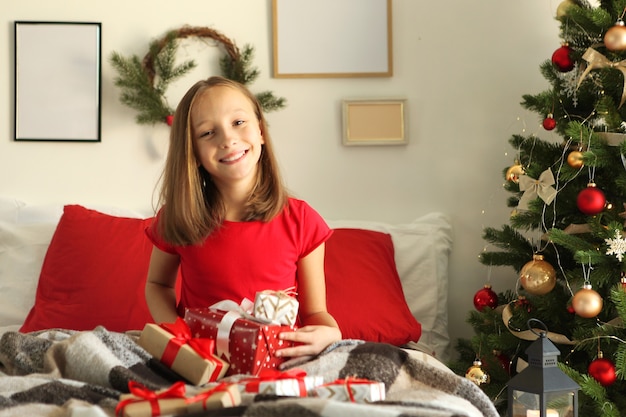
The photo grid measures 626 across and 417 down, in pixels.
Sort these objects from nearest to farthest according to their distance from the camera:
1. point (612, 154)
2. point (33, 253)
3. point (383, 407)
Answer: point (383, 407)
point (612, 154)
point (33, 253)

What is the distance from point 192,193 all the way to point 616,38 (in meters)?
1.17

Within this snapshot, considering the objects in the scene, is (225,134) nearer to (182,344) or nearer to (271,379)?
(182,344)

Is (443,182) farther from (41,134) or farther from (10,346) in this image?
(10,346)

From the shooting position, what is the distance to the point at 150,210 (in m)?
2.66

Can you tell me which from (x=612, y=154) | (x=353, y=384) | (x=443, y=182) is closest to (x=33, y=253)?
(x=443, y=182)

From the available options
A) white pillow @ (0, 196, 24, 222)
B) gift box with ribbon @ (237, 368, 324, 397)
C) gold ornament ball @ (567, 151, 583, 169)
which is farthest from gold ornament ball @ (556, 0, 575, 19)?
white pillow @ (0, 196, 24, 222)

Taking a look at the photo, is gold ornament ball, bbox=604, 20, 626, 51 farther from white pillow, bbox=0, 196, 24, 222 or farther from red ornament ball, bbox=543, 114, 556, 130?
white pillow, bbox=0, 196, 24, 222

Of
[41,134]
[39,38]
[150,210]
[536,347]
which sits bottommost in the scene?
[536,347]

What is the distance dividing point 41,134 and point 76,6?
46 cm

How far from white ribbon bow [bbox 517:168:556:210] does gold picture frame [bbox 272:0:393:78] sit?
2.40 feet

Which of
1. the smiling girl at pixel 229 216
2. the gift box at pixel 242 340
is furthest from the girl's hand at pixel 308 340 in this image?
the smiling girl at pixel 229 216

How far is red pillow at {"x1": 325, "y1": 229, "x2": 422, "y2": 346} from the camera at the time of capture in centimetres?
221

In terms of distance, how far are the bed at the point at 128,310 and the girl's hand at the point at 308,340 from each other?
0.08ft

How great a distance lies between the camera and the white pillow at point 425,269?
2492 mm
